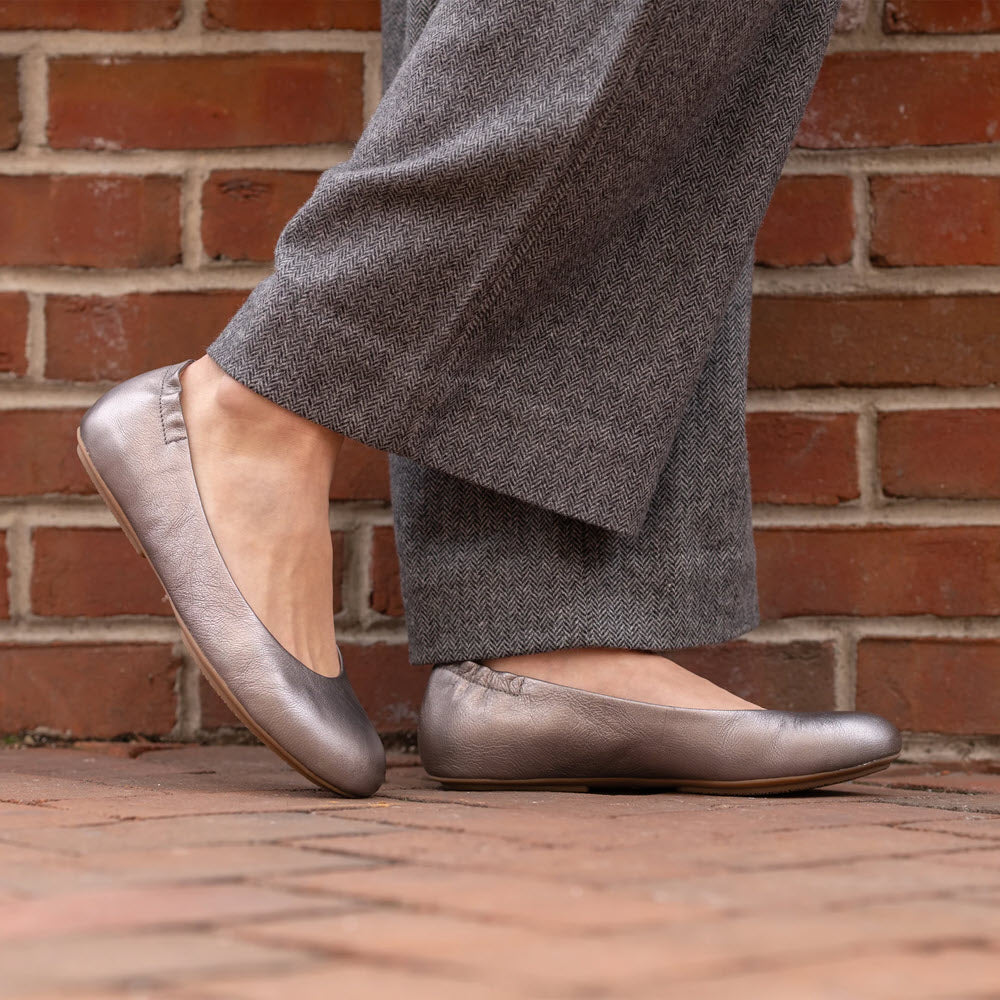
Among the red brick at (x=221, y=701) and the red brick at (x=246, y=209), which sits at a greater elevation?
the red brick at (x=246, y=209)

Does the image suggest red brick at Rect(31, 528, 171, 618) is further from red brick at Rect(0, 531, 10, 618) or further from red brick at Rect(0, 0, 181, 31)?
red brick at Rect(0, 0, 181, 31)

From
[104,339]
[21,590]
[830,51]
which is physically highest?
[830,51]

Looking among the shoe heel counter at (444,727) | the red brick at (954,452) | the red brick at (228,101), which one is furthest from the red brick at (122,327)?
the red brick at (954,452)

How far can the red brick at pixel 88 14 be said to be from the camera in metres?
1.37

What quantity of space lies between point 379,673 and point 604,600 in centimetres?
35

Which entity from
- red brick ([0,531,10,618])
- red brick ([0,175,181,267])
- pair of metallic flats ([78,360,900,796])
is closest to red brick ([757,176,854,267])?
pair of metallic flats ([78,360,900,796])

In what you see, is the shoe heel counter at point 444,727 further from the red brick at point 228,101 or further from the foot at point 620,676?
the red brick at point 228,101

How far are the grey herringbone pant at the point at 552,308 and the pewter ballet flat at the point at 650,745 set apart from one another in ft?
0.19

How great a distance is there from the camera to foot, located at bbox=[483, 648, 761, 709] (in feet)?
3.57

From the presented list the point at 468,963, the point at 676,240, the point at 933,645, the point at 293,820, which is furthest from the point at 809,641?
the point at 468,963

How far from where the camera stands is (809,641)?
135cm

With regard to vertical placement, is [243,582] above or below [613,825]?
above

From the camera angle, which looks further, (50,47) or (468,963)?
(50,47)

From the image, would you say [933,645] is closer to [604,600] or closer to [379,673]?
[604,600]
